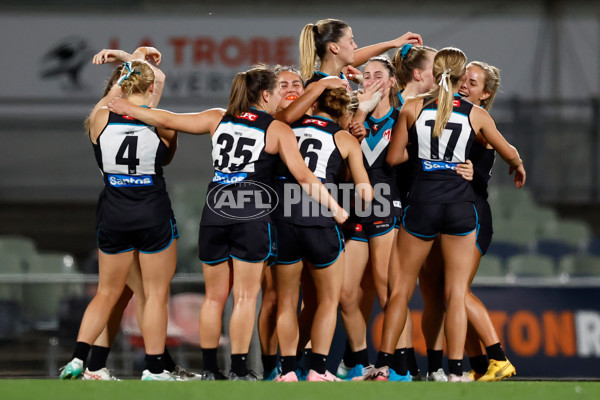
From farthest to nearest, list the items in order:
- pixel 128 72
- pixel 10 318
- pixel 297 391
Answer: pixel 10 318
pixel 128 72
pixel 297 391

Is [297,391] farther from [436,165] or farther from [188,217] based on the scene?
[188,217]

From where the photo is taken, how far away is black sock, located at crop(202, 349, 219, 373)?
4.82 metres

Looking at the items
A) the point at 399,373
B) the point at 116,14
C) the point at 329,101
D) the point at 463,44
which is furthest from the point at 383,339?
the point at 116,14

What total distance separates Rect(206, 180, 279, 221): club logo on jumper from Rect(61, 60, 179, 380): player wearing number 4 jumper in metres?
0.38

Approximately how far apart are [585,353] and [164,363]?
3.90 metres

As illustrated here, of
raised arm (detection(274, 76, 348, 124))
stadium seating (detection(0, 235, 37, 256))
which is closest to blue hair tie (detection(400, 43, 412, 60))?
raised arm (detection(274, 76, 348, 124))

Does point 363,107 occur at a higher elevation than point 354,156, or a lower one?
higher

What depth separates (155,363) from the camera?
4.87 metres

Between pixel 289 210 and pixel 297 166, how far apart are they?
32cm

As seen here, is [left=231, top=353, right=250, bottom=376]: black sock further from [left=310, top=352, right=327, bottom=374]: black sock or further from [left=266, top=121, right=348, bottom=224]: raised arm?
[left=266, top=121, right=348, bottom=224]: raised arm

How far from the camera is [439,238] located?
5.12 meters

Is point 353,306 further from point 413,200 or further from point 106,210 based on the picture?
point 106,210

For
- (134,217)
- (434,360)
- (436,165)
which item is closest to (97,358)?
(134,217)

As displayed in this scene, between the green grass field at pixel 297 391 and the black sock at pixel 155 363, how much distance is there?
544 mm
